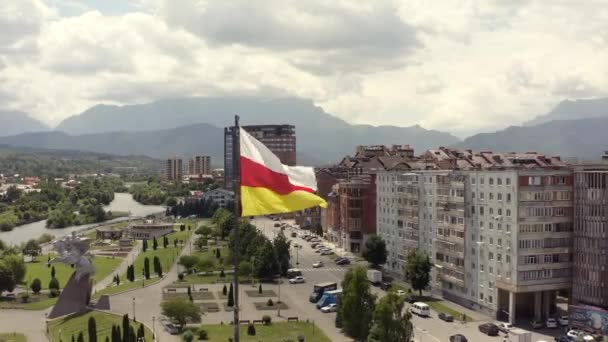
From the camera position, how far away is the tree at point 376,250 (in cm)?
8350

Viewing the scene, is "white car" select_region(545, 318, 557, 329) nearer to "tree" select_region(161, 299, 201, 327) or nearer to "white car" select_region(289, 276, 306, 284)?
"tree" select_region(161, 299, 201, 327)

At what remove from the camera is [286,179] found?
22.5 meters

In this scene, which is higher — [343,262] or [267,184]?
[267,184]

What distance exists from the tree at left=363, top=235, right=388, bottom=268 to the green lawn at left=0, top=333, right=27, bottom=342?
41.0 m

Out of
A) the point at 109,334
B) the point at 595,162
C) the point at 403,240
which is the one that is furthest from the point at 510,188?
the point at 109,334

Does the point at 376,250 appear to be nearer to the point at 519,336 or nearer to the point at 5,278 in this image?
the point at 519,336

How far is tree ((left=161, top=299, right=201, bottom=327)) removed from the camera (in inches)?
2216

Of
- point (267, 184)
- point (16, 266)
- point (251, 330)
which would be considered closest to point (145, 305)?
point (251, 330)

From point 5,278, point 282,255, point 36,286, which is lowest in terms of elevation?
point 36,286

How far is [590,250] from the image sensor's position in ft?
189

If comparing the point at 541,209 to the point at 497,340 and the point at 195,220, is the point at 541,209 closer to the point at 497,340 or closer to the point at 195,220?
the point at 497,340

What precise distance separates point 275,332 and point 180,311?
7.90 meters

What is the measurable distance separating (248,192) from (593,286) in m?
44.7

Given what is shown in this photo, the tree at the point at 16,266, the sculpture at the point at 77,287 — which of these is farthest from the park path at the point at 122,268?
the sculpture at the point at 77,287
